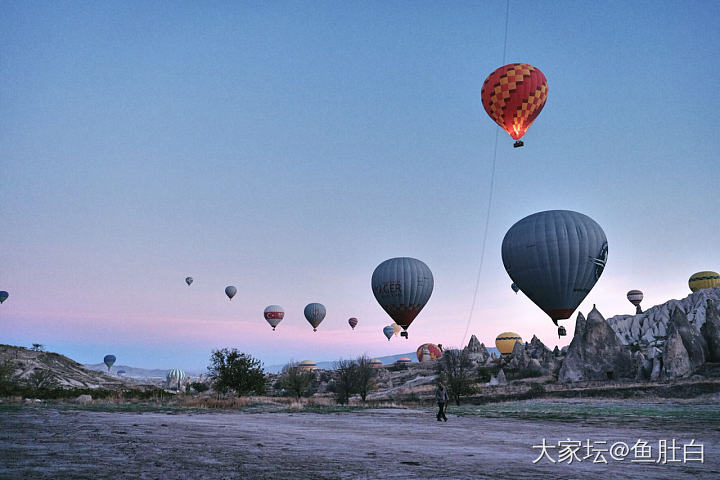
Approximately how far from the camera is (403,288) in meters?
51.4

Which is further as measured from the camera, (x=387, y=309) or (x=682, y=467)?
(x=387, y=309)

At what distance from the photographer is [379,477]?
6.92 meters

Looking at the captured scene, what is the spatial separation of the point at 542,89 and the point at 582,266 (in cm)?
1425

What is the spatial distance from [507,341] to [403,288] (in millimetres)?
73269

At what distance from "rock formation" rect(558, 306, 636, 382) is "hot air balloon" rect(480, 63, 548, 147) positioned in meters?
30.9

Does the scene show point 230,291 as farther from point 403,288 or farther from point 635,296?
point 635,296

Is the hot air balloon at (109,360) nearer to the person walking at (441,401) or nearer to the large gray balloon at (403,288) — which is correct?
the large gray balloon at (403,288)

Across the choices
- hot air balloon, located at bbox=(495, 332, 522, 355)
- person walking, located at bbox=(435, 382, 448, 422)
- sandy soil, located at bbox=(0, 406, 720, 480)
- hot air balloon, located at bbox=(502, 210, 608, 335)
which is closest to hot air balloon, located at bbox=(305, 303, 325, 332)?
hot air balloon, located at bbox=(495, 332, 522, 355)

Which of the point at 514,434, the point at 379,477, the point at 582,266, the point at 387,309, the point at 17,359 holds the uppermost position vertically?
the point at 582,266

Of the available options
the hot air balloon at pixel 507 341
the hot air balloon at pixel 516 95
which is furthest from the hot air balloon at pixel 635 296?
the hot air balloon at pixel 516 95

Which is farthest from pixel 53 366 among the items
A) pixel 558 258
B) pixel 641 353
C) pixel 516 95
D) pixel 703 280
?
pixel 703 280

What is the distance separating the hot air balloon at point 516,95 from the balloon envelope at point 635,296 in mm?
119207

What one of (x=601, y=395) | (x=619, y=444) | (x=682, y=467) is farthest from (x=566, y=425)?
(x=601, y=395)

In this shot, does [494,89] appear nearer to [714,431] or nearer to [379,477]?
[714,431]
